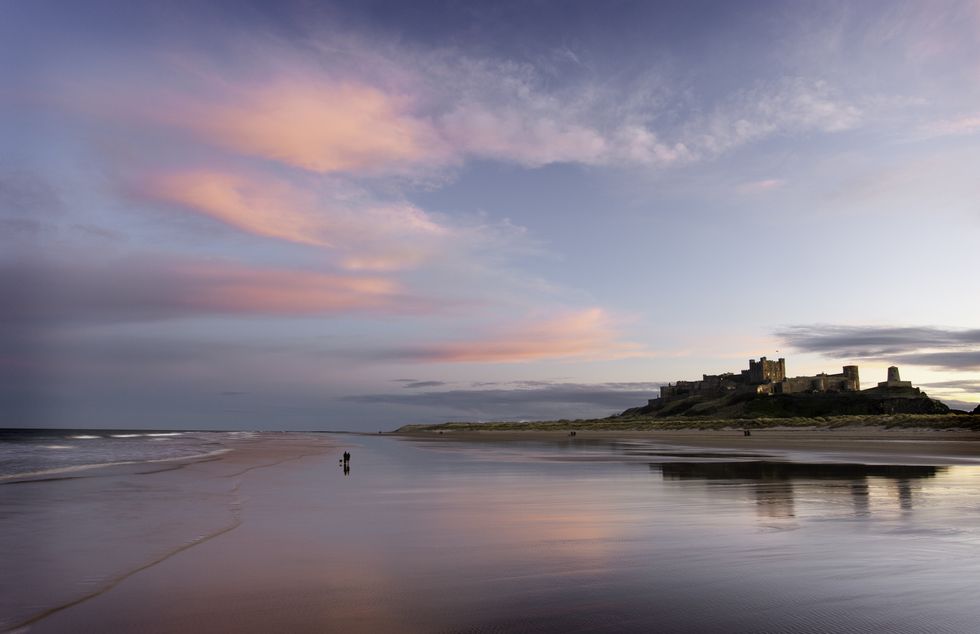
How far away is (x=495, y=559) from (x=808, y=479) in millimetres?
16373

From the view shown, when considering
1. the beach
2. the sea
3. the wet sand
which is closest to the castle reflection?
the beach

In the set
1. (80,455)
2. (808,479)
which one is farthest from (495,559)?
(80,455)

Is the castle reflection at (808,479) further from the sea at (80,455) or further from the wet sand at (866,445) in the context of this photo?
the sea at (80,455)

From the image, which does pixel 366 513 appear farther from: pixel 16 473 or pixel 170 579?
pixel 16 473

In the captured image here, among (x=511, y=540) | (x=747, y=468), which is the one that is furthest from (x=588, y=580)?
(x=747, y=468)

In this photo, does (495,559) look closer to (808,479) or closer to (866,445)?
(808,479)

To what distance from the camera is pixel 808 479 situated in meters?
22.0

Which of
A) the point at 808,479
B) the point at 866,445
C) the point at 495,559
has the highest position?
the point at 495,559

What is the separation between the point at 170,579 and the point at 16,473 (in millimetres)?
25366

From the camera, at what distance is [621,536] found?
11727 mm

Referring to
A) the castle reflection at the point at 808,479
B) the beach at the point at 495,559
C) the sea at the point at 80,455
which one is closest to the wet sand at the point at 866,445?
the castle reflection at the point at 808,479

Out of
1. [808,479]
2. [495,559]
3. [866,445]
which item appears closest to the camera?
[495,559]

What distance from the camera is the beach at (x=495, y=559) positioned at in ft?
23.2

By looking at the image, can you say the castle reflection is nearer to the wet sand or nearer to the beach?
the beach
